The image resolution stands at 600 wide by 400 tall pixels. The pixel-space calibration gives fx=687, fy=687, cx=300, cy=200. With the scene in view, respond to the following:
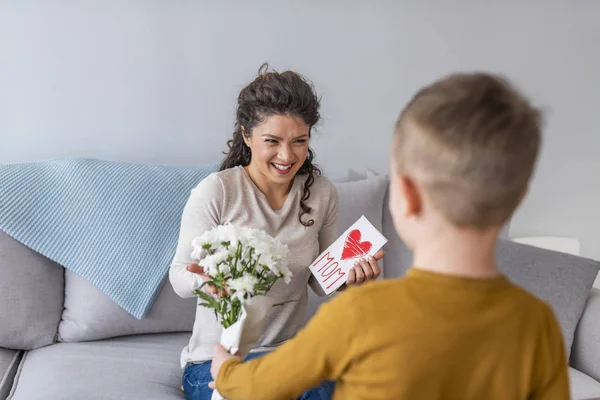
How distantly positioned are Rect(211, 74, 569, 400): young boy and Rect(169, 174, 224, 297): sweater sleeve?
804mm

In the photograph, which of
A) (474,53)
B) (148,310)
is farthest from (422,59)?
(148,310)

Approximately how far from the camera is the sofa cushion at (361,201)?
7.92 ft

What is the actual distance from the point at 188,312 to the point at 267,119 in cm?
78

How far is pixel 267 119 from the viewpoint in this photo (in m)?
1.81

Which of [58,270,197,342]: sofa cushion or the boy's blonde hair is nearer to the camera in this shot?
the boy's blonde hair

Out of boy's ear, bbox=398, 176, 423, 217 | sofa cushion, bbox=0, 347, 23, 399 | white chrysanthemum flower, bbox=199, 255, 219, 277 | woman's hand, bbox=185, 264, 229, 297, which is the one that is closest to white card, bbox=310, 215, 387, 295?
woman's hand, bbox=185, 264, 229, 297

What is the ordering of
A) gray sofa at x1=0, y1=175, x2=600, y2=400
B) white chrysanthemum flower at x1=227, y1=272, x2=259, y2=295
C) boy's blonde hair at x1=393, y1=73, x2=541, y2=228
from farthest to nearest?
gray sofa at x1=0, y1=175, x2=600, y2=400, white chrysanthemum flower at x1=227, y1=272, x2=259, y2=295, boy's blonde hair at x1=393, y1=73, x2=541, y2=228

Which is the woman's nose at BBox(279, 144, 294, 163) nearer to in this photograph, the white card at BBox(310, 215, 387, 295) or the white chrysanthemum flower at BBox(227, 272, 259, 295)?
the white card at BBox(310, 215, 387, 295)

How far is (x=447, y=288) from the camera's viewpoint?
3.05 ft

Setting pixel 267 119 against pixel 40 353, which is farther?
pixel 40 353

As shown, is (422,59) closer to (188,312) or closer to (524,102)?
(188,312)

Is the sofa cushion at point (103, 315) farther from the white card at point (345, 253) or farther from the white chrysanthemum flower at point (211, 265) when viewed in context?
the white chrysanthemum flower at point (211, 265)

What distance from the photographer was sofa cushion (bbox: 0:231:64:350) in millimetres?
2072

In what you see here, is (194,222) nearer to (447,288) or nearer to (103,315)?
(103,315)
